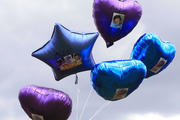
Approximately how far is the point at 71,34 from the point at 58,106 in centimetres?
204

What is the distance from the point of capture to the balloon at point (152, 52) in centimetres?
1240

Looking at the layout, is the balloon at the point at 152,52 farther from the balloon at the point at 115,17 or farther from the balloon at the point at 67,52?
the balloon at the point at 67,52

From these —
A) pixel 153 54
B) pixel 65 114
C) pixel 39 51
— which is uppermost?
pixel 39 51

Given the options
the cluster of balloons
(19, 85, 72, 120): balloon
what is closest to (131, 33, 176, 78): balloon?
the cluster of balloons

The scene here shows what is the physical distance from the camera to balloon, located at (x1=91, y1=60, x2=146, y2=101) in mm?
11375

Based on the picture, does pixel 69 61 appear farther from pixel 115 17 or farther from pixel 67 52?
pixel 115 17

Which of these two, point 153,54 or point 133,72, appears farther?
point 153,54

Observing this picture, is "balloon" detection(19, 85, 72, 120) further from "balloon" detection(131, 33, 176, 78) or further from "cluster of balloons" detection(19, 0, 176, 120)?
"balloon" detection(131, 33, 176, 78)

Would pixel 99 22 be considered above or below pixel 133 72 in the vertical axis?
above

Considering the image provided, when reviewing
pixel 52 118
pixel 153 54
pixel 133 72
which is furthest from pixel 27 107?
pixel 153 54

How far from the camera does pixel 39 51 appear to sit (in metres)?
11.9

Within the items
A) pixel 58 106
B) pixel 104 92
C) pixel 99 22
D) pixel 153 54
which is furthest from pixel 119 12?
pixel 58 106

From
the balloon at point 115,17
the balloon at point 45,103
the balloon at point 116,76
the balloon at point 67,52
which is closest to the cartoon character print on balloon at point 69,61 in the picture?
the balloon at point 67,52

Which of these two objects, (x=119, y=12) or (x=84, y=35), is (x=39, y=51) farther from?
(x=119, y=12)
